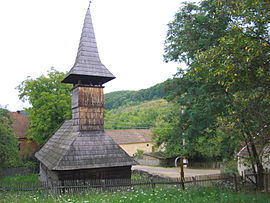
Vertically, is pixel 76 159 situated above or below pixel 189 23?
below

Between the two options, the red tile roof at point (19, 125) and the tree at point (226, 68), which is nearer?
the tree at point (226, 68)

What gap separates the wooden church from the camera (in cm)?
1353

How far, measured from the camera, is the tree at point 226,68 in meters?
7.68

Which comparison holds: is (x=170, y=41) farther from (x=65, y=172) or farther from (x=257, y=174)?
(x=65, y=172)

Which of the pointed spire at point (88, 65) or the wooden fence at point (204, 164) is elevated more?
the pointed spire at point (88, 65)

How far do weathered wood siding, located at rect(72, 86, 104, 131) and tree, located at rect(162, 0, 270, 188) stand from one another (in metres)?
4.63

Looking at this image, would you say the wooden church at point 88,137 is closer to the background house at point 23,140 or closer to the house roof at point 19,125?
the background house at point 23,140

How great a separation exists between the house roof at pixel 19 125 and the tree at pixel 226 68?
26705 millimetres

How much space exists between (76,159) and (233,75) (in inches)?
361

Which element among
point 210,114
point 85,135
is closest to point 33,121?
point 85,135

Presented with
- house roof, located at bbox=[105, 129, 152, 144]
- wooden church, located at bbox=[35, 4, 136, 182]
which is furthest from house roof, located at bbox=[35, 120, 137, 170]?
Result: house roof, located at bbox=[105, 129, 152, 144]

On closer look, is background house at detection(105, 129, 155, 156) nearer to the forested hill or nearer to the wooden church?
the wooden church

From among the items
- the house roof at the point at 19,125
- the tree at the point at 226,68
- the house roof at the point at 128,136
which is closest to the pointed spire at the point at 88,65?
the tree at the point at 226,68

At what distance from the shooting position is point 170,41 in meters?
14.2
